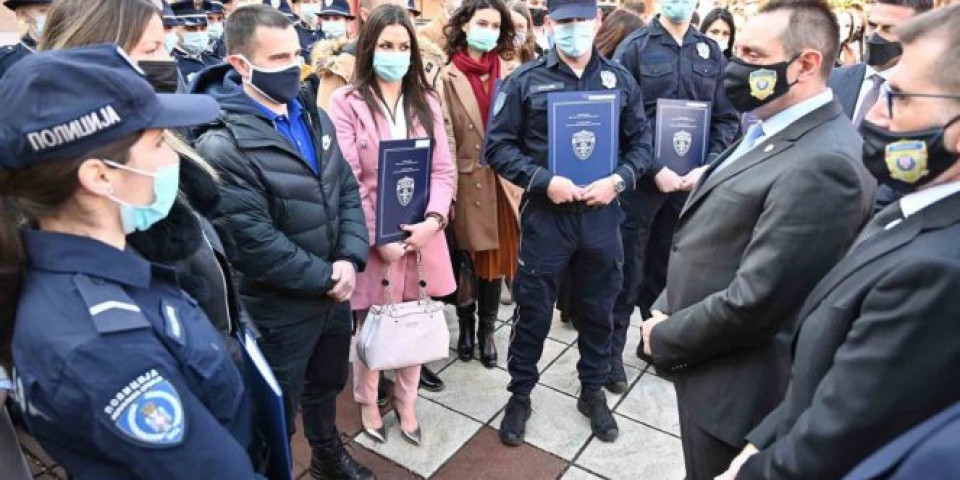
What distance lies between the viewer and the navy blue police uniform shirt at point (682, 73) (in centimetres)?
349

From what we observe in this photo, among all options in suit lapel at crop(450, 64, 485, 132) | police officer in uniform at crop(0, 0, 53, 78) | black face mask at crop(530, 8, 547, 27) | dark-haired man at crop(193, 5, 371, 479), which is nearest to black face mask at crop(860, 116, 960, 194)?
A: dark-haired man at crop(193, 5, 371, 479)

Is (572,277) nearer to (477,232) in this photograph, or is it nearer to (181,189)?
(477,232)

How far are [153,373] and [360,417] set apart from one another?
87.0 inches

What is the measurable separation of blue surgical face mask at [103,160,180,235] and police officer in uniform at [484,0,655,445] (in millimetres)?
1746

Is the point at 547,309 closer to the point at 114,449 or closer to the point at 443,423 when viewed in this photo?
the point at 443,423

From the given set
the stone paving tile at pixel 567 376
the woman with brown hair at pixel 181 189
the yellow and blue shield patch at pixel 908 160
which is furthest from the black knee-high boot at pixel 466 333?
the yellow and blue shield patch at pixel 908 160

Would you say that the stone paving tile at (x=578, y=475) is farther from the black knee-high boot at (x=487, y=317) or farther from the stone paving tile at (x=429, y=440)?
the black knee-high boot at (x=487, y=317)

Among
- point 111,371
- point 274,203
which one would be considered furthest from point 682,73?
point 111,371

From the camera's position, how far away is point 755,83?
1896mm

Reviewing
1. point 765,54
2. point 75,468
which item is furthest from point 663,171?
point 75,468

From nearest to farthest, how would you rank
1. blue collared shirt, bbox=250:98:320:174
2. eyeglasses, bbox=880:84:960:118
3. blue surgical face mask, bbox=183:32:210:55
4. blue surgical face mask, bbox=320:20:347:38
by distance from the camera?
1. eyeglasses, bbox=880:84:960:118
2. blue collared shirt, bbox=250:98:320:174
3. blue surgical face mask, bbox=183:32:210:55
4. blue surgical face mask, bbox=320:20:347:38

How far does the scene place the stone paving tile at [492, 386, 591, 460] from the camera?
297 centimetres

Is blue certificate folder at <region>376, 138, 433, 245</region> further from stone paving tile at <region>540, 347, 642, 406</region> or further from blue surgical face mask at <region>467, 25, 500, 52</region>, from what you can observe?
stone paving tile at <region>540, 347, 642, 406</region>

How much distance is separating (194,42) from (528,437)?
5604mm
